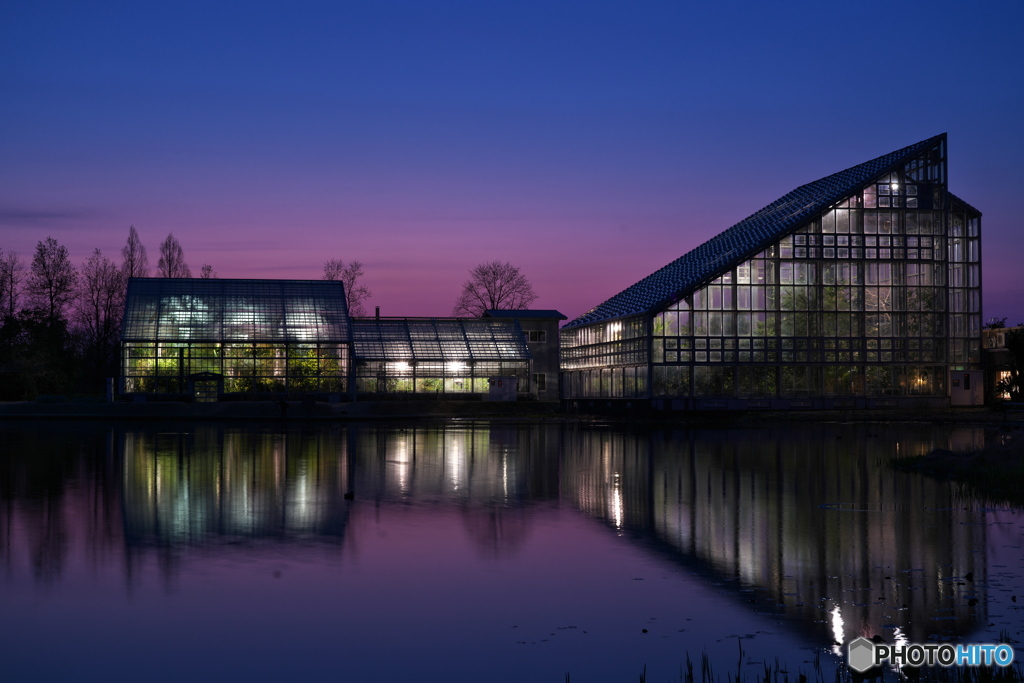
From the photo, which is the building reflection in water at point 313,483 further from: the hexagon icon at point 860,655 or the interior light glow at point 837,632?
the hexagon icon at point 860,655

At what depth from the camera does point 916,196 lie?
7419cm

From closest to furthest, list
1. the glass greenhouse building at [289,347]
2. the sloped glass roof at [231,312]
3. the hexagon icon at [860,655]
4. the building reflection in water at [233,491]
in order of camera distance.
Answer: the hexagon icon at [860,655] → the building reflection in water at [233,491] → the glass greenhouse building at [289,347] → the sloped glass roof at [231,312]

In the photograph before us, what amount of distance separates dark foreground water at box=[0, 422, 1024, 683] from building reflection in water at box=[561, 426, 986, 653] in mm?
64

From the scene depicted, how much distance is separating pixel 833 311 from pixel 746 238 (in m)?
8.94

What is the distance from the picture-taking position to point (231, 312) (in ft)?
276

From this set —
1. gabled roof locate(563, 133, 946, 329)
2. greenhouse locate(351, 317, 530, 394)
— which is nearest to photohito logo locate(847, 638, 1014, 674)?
gabled roof locate(563, 133, 946, 329)

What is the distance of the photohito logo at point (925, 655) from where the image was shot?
8.62m

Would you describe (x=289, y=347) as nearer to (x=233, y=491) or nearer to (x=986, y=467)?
(x=233, y=491)

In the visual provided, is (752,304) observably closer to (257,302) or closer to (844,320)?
(844,320)

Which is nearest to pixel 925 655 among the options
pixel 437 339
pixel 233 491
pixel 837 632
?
pixel 837 632

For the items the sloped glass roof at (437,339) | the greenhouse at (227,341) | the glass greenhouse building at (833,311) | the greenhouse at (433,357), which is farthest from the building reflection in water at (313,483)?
the sloped glass roof at (437,339)

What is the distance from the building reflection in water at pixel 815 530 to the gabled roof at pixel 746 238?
136 feet

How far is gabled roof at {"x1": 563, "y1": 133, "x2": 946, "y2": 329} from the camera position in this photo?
72.3 metres

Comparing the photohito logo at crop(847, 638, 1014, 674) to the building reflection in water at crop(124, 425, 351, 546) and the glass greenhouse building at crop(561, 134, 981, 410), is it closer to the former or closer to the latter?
the building reflection in water at crop(124, 425, 351, 546)
